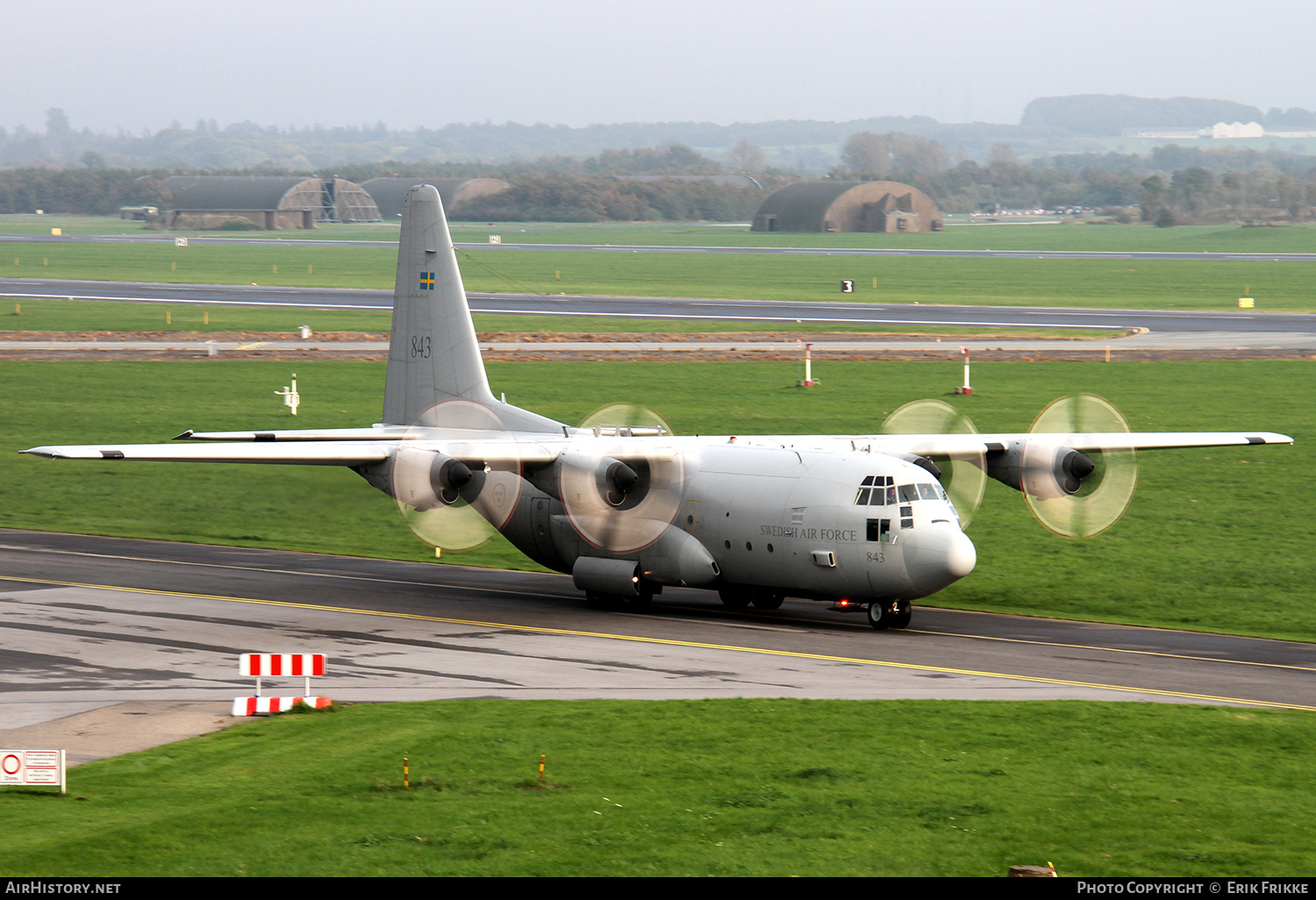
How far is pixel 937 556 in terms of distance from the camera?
92.6ft

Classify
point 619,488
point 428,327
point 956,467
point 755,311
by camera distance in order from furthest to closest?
point 755,311 < point 428,327 < point 956,467 < point 619,488

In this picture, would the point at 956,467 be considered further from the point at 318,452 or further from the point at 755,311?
the point at 755,311

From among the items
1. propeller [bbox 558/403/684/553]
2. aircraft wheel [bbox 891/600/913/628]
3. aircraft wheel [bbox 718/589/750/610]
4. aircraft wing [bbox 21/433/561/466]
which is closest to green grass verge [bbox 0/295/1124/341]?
aircraft wheel [bbox 718/589/750/610]

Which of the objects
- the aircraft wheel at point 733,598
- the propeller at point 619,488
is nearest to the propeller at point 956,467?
the aircraft wheel at point 733,598

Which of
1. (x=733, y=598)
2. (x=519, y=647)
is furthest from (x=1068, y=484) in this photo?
(x=519, y=647)

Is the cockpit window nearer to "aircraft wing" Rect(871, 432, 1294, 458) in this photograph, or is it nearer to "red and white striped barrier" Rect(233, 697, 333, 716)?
"aircraft wing" Rect(871, 432, 1294, 458)

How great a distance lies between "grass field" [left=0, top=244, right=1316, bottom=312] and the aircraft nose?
82731 mm

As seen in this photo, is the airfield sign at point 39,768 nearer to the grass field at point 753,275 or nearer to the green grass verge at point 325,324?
the green grass verge at point 325,324

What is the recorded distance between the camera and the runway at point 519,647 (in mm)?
24609

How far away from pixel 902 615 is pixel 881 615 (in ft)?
1.42

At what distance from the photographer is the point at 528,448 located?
1219 inches

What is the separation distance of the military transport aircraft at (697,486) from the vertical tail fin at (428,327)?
68 millimetres

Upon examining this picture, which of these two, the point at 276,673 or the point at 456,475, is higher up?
the point at 456,475
